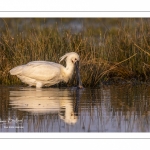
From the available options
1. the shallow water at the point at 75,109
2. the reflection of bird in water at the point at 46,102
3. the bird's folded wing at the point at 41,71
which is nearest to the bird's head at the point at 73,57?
the bird's folded wing at the point at 41,71

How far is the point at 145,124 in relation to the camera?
34.7 feet

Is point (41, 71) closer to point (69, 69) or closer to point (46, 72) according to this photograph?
point (46, 72)

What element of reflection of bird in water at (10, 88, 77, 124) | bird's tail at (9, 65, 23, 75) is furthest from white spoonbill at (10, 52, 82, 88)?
reflection of bird in water at (10, 88, 77, 124)

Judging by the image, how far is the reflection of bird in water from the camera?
11688mm

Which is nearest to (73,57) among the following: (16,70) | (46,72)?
(46,72)

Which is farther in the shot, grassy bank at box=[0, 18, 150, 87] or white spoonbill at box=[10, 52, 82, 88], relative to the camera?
grassy bank at box=[0, 18, 150, 87]

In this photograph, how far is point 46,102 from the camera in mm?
12883

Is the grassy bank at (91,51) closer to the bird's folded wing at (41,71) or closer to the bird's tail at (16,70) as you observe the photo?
the bird's tail at (16,70)

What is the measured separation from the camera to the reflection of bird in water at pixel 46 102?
11688mm

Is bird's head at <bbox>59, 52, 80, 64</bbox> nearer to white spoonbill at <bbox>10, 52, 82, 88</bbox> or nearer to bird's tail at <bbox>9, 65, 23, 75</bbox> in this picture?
white spoonbill at <bbox>10, 52, 82, 88</bbox>

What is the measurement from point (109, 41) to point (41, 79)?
2.94 meters

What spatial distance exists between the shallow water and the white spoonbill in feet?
0.87

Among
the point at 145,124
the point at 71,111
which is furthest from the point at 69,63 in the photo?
the point at 145,124
